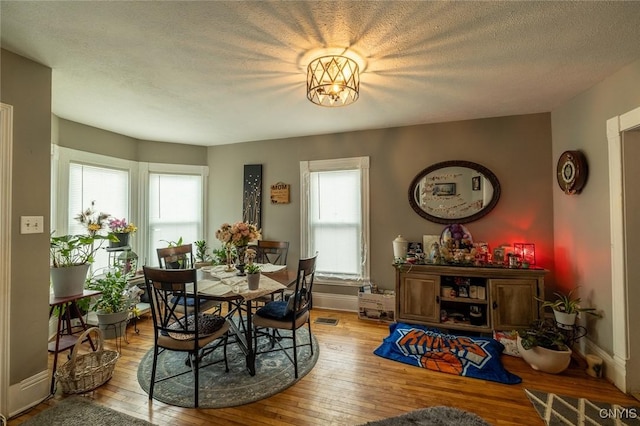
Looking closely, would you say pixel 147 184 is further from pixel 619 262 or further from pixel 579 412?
pixel 619 262

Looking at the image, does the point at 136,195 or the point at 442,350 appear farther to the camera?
the point at 136,195

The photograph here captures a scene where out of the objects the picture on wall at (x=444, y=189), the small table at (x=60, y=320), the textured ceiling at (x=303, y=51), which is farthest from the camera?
the picture on wall at (x=444, y=189)

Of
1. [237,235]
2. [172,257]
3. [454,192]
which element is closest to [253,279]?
[237,235]

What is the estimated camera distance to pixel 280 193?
417 cm

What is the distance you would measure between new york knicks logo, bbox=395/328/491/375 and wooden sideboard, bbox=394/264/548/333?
22 centimetres

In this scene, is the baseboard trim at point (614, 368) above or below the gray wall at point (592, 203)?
below

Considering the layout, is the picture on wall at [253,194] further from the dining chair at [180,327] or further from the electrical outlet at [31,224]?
the electrical outlet at [31,224]

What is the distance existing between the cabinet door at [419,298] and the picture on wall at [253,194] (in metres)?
2.34

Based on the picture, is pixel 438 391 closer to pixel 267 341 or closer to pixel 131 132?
pixel 267 341

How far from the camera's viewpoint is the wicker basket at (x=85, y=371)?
2.03 metres

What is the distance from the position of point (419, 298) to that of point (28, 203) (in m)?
3.62

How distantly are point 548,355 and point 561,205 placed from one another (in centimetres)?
160

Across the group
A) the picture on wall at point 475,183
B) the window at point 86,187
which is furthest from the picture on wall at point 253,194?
the picture on wall at point 475,183

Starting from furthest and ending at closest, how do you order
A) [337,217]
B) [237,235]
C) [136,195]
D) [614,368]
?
1. [136,195]
2. [337,217]
3. [237,235]
4. [614,368]
